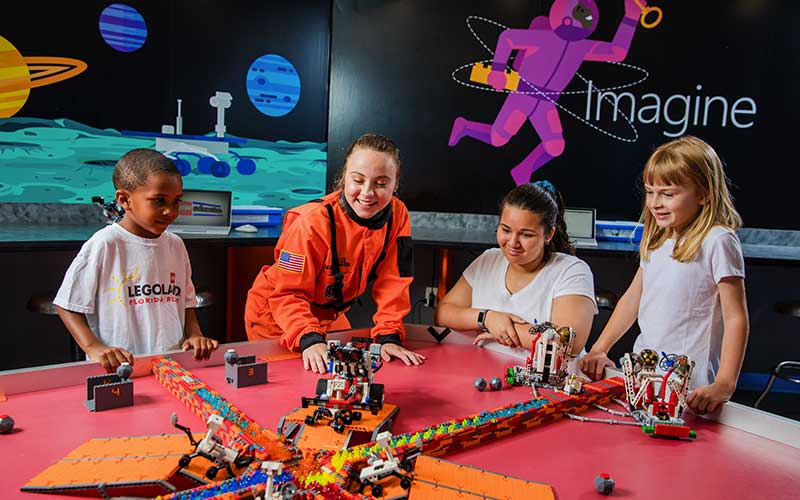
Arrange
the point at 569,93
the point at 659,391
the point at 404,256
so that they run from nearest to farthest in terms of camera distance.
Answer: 1. the point at 659,391
2. the point at 404,256
3. the point at 569,93

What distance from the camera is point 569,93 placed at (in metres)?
3.82

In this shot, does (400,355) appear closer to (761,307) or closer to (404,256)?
(404,256)

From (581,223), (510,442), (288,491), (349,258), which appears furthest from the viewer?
(581,223)

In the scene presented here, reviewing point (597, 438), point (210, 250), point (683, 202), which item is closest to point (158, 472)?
point (597, 438)

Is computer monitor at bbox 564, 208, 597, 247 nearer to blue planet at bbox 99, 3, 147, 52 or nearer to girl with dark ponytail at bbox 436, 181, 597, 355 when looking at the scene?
girl with dark ponytail at bbox 436, 181, 597, 355

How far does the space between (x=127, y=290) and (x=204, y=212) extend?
1714 millimetres

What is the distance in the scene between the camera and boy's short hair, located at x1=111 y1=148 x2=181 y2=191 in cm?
174

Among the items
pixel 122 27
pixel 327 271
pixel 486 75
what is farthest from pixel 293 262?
pixel 486 75

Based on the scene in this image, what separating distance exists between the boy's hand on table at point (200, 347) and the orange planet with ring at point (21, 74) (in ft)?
7.68

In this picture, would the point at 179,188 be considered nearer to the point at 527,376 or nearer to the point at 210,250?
the point at 527,376

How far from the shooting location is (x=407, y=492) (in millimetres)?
956

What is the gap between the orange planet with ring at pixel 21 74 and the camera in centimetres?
307

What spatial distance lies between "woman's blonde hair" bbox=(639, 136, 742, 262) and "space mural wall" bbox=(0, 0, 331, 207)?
2.75 metres

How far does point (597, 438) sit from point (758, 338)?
3079 mm
